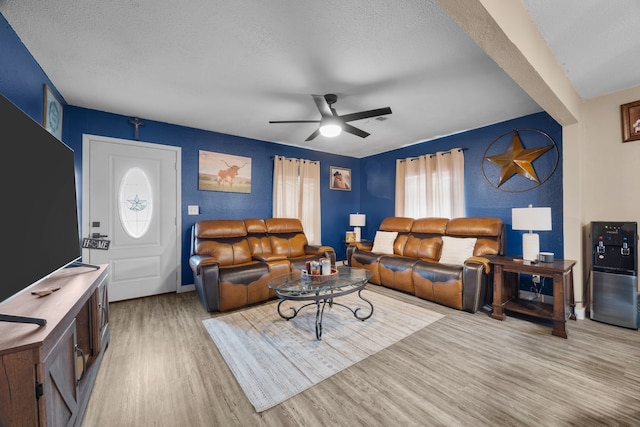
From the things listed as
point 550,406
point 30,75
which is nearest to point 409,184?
point 550,406

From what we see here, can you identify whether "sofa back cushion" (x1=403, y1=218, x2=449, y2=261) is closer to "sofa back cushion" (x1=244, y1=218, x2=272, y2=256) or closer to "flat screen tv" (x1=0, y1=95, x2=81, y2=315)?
"sofa back cushion" (x1=244, y1=218, x2=272, y2=256)

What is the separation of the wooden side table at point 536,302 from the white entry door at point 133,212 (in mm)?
4086

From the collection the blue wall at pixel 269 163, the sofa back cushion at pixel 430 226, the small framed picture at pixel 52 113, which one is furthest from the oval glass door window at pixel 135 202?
the sofa back cushion at pixel 430 226

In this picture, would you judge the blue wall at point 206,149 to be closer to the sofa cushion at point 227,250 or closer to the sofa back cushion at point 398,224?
the sofa cushion at point 227,250

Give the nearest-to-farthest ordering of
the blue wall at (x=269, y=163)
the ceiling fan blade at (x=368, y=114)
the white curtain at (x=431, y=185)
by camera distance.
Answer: the blue wall at (x=269, y=163), the ceiling fan blade at (x=368, y=114), the white curtain at (x=431, y=185)

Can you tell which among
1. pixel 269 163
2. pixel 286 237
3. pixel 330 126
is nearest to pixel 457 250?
pixel 330 126

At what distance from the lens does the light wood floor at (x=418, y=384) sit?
4.53 feet

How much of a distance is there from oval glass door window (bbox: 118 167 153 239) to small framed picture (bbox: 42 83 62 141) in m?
0.79

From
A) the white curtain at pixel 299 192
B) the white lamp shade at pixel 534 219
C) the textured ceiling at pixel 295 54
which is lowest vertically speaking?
the white lamp shade at pixel 534 219

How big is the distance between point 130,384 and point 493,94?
409 cm

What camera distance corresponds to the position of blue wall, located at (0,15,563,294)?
2045mm

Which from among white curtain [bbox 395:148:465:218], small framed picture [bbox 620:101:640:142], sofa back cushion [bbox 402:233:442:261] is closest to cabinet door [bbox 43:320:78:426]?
sofa back cushion [bbox 402:233:442:261]

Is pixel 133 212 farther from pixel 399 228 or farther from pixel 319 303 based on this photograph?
pixel 399 228

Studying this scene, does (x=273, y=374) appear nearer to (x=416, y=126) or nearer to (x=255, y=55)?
(x=255, y=55)
